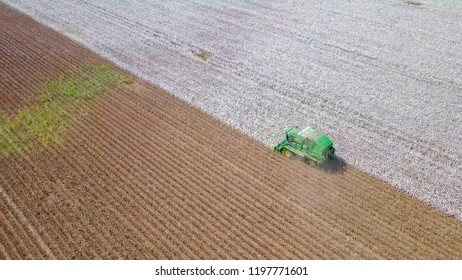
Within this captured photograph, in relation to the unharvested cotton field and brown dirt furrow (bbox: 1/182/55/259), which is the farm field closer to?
brown dirt furrow (bbox: 1/182/55/259)

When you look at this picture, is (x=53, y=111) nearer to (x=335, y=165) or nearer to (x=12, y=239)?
(x=12, y=239)

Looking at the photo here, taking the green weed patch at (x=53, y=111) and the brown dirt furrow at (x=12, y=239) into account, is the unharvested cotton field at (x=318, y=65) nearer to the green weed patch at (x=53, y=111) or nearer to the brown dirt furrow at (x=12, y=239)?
the green weed patch at (x=53, y=111)

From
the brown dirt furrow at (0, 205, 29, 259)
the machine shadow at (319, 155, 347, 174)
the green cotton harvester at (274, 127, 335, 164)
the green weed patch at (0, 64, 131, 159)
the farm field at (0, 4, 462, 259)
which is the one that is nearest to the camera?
the brown dirt furrow at (0, 205, 29, 259)

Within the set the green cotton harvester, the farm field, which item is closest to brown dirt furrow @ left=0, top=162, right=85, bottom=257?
the farm field

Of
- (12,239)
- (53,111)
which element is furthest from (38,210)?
(53,111)

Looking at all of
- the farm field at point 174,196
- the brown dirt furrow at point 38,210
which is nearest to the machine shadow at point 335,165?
the farm field at point 174,196

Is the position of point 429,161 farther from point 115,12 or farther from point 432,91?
point 115,12
